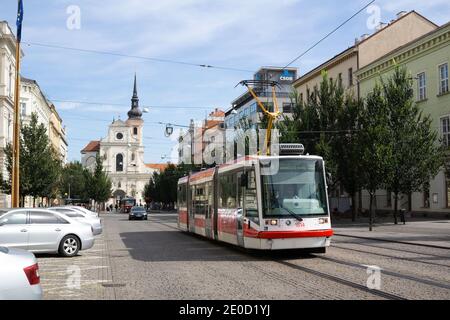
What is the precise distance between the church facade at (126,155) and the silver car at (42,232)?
124 m

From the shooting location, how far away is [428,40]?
40469 mm

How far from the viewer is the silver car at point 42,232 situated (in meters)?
16.2

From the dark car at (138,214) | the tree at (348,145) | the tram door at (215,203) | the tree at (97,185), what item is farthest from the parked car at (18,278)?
the tree at (97,185)

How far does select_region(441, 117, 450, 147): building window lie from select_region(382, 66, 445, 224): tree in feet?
13.5

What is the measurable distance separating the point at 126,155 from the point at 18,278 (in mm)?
136779

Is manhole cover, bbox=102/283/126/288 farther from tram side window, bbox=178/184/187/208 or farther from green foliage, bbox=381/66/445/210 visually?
green foliage, bbox=381/66/445/210

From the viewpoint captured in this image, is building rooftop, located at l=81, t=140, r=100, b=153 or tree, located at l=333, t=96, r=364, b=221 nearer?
tree, located at l=333, t=96, r=364, b=221

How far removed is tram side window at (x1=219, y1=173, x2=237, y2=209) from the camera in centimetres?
1777

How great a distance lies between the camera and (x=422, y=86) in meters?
42.2

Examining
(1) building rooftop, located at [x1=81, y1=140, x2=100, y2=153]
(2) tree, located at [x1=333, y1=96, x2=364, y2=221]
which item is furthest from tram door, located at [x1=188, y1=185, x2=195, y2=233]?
(1) building rooftop, located at [x1=81, y1=140, x2=100, y2=153]

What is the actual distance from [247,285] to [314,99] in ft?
111

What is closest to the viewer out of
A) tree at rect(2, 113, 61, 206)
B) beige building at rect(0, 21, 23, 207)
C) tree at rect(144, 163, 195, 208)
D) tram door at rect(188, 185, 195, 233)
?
tram door at rect(188, 185, 195, 233)
